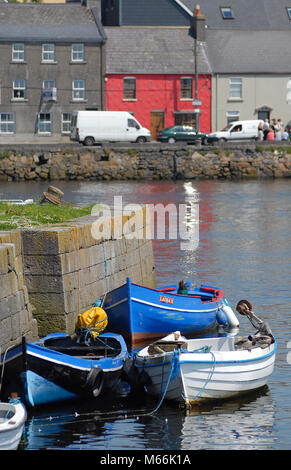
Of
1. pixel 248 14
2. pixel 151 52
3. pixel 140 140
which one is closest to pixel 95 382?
pixel 140 140

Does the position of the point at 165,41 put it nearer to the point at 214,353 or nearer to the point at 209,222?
the point at 209,222

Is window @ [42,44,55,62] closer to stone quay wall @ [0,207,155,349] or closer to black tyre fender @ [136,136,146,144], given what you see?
black tyre fender @ [136,136,146,144]

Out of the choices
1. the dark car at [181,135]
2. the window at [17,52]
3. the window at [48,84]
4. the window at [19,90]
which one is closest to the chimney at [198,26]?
the dark car at [181,135]

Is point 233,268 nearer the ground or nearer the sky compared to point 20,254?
nearer the ground

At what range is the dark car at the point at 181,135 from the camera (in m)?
64.6

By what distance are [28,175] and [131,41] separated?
16.5 metres

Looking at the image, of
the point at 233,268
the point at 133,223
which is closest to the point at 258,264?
the point at 233,268

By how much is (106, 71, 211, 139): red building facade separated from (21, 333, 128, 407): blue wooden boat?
54464mm

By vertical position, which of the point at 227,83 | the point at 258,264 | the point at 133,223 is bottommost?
the point at 258,264

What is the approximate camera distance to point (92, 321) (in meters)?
17.5

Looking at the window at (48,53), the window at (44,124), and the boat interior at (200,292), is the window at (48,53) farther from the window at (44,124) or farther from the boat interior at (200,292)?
the boat interior at (200,292)

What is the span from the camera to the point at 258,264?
3092 centimetres

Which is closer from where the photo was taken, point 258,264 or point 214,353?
point 214,353

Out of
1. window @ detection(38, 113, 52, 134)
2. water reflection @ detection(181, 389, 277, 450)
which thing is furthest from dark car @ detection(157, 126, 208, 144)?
water reflection @ detection(181, 389, 277, 450)
